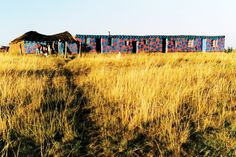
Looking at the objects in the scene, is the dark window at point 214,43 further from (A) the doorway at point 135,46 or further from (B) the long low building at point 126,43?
(A) the doorway at point 135,46

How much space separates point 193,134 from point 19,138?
77.6 inches

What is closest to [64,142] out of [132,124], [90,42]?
[132,124]

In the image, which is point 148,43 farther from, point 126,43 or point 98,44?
point 98,44

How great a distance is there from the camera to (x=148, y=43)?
32.2m

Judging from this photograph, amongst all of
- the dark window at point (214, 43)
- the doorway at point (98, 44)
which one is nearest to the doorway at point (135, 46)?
the doorway at point (98, 44)

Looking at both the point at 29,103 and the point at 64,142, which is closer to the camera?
the point at 64,142

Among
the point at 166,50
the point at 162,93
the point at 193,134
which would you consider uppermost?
the point at 166,50

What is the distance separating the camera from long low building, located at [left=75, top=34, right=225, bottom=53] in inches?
1184

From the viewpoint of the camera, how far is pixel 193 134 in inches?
99.7

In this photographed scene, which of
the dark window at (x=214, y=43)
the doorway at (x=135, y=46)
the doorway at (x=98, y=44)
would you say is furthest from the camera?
the dark window at (x=214, y=43)

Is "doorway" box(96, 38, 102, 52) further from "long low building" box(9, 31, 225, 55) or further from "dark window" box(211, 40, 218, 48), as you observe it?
"dark window" box(211, 40, 218, 48)

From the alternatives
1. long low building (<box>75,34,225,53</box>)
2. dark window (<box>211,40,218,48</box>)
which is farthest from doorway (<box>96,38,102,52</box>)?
dark window (<box>211,40,218,48</box>)

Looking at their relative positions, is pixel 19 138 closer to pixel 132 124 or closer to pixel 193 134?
pixel 132 124

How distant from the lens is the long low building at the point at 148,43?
30.1 metres
